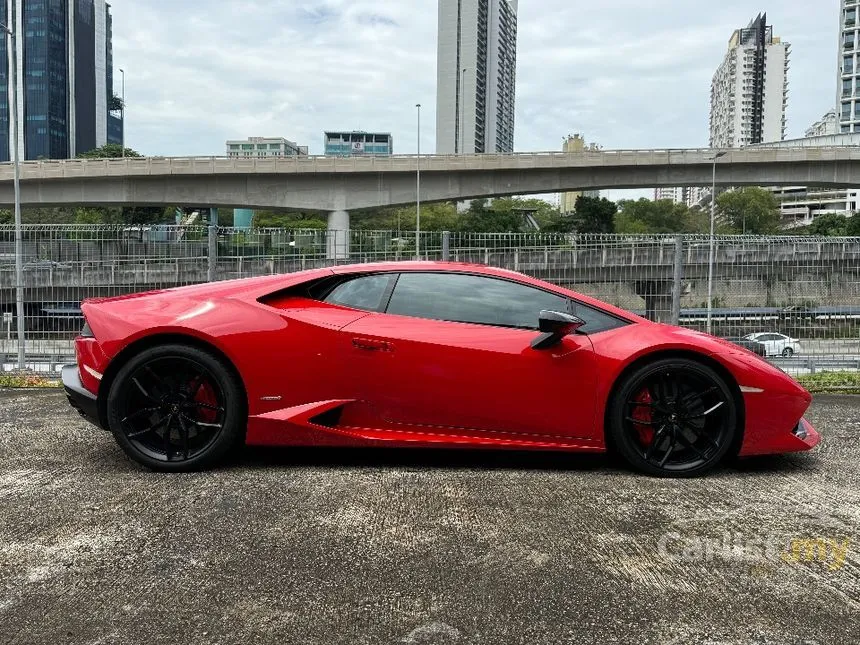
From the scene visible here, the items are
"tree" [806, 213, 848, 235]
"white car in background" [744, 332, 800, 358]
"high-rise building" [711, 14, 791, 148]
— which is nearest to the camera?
"white car in background" [744, 332, 800, 358]

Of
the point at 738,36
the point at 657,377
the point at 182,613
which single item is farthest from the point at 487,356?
the point at 738,36

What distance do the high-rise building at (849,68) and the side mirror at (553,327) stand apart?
116 meters

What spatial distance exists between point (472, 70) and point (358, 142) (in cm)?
4988

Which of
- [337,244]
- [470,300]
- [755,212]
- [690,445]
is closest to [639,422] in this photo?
[690,445]

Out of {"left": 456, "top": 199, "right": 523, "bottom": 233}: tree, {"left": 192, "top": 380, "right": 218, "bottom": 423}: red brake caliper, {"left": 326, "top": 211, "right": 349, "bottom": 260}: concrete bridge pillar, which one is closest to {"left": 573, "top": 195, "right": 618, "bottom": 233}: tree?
{"left": 456, "top": 199, "right": 523, "bottom": 233}: tree

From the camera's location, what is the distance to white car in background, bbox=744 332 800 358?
7.51 metres

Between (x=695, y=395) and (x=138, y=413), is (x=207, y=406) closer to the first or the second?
(x=138, y=413)

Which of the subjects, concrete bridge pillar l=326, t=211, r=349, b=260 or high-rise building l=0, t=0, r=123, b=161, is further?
high-rise building l=0, t=0, r=123, b=161

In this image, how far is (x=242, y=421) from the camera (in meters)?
3.48

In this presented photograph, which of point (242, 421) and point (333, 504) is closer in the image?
point (333, 504)

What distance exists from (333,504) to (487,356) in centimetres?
107

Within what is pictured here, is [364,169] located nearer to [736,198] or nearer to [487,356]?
[487,356]

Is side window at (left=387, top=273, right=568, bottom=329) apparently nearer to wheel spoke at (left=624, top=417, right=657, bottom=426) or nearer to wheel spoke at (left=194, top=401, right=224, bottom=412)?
wheel spoke at (left=624, top=417, right=657, bottom=426)

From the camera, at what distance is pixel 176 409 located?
347 centimetres
